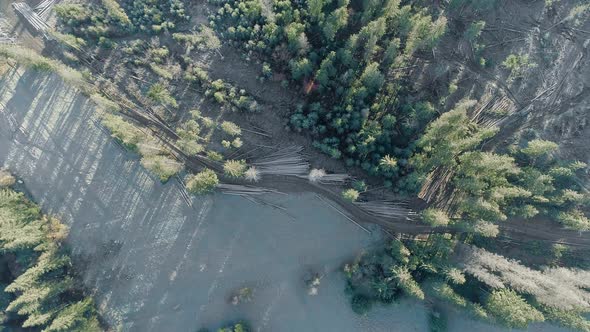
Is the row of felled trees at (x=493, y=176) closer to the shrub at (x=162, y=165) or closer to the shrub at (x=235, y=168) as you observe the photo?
the shrub at (x=235, y=168)

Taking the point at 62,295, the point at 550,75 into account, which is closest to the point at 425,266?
the point at 550,75

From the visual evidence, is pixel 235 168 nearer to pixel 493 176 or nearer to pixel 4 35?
pixel 493 176

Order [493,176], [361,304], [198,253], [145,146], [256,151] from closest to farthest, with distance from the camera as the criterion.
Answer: [493,176]
[361,304]
[145,146]
[198,253]
[256,151]

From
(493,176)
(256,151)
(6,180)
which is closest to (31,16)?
(6,180)

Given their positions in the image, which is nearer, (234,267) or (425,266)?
(425,266)

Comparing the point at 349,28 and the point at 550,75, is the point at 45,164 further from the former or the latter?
the point at 550,75

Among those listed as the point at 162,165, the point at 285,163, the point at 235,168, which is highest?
the point at 285,163
